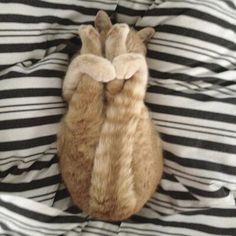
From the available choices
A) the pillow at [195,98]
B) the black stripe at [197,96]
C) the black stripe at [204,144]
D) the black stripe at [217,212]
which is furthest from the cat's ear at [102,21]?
the black stripe at [217,212]

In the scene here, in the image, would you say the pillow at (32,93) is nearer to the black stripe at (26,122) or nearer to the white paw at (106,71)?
the black stripe at (26,122)

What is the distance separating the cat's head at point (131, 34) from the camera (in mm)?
1224

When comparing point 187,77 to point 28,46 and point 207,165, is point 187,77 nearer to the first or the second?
point 207,165

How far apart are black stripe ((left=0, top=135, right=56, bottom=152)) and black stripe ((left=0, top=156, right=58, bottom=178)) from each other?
5 cm

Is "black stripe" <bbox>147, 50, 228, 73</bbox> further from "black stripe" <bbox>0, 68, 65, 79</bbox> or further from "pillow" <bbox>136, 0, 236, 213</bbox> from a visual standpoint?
"black stripe" <bbox>0, 68, 65, 79</bbox>

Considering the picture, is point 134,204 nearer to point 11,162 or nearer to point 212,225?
point 212,225

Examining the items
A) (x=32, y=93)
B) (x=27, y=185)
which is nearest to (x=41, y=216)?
(x=27, y=185)

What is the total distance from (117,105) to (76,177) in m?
0.20

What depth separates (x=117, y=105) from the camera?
3.82ft

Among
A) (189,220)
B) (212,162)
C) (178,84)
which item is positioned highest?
(178,84)

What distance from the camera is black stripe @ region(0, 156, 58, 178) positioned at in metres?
1.21

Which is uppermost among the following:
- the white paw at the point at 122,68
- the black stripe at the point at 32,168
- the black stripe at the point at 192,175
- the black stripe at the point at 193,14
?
the black stripe at the point at 193,14

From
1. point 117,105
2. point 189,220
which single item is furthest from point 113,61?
point 189,220

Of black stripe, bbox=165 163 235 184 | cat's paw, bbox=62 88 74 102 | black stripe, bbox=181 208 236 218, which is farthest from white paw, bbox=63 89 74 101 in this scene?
black stripe, bbox=181 208 236 218
